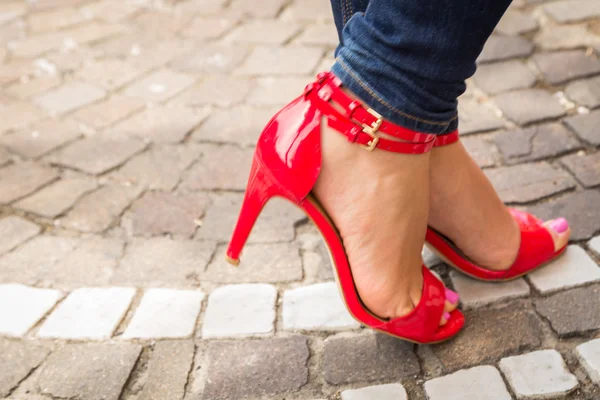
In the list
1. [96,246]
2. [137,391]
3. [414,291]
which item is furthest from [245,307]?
[96,246]

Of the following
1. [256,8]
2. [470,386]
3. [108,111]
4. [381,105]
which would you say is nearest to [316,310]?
[470,386]

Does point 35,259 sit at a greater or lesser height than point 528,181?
lesser

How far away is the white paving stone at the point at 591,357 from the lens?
4.23 feet

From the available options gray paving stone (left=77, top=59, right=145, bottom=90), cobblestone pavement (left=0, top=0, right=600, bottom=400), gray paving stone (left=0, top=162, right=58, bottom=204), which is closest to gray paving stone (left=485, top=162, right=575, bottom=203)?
cobblestone pavement (left=0, top=0, right=600, bottom=400)

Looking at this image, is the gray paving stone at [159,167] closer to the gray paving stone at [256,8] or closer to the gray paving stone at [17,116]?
the gray paving stone at [17,116]

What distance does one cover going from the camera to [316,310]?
1584mm

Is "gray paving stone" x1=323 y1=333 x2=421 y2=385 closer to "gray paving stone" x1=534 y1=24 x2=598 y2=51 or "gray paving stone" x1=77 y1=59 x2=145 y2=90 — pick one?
"gray paving stone" x1=534 y1=24 x2=598 y2=51

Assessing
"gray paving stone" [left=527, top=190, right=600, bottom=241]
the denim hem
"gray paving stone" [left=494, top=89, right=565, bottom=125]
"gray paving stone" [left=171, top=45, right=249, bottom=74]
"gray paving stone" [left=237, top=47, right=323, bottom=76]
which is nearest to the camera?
the denim hem

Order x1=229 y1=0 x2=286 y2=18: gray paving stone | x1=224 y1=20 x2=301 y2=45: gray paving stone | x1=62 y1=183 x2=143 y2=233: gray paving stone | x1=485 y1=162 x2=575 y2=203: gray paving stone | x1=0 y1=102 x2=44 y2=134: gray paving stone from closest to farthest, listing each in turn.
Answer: x1=485 y1=162 x2=575 y2=203: gray paving stone
x1=62 y1=183 x2=143 y2=233: gray paving stone
x1=0 y1=102 x2=44 y2=134: gray paving stone
x1=224 y1=20 x2=301 y2=45: gray paving stone
x1=229 y1=0 x2=286 y2=18: gray paving stone

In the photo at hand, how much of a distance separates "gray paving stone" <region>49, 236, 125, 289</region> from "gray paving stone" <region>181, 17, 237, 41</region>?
1619mm

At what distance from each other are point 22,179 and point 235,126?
840 millimetres

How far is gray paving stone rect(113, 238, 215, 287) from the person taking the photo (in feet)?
5.72

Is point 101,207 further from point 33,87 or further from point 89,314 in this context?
point 33,87

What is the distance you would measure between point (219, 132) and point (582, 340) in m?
1.57
